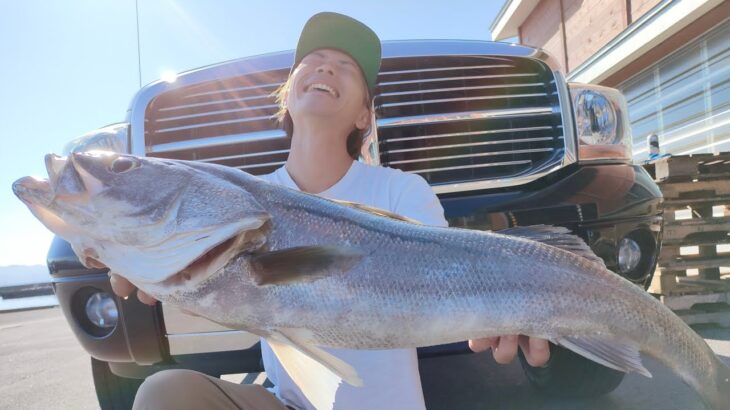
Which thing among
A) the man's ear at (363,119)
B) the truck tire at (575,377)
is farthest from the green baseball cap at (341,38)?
the truck tire at (575,377)

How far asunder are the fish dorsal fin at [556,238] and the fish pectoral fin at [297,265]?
55 cm

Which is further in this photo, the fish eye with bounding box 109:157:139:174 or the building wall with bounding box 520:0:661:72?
the building wall with bounding box 520:0:661:72

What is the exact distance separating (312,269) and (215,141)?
1.77 meters

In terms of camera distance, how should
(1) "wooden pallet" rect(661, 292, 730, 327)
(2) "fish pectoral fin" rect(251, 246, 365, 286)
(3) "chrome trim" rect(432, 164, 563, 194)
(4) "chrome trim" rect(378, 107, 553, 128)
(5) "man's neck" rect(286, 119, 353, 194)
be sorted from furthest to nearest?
1. (1) "wooden pallet" rect(661, 292, 730, 327)
2. (4) "chrome trim" rect(378, 107, 553, 128)
3. (3) "chrome trim" rect(432, 164, 563, 194)
4. (5) "man's neck" rect(286, 119, 353, 194)
5. (2) "fish pectoral fin" rect(251, 246, 365, 286)

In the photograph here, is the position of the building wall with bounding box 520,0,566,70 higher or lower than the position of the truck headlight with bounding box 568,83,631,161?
higher

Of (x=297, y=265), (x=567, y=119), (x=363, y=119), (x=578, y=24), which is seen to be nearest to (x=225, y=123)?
(x=363, y=119)

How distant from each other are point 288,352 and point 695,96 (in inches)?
337

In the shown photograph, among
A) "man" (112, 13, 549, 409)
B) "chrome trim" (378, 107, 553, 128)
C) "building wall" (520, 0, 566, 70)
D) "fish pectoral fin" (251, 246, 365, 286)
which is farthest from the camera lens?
"building wall" (520, 0, 566, 70)

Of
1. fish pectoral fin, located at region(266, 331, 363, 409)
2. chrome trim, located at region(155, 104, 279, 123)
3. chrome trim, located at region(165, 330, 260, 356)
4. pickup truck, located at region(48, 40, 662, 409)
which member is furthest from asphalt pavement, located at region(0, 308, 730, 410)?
chrome trim, located at region(155, 104, 279, 123)

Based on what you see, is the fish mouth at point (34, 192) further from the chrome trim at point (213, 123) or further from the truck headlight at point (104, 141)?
the chrome trim at point (213, 123)

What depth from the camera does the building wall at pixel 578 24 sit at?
29.0 feet

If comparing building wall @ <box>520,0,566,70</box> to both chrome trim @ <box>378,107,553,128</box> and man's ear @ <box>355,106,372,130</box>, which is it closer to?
chrome trim @ <box>378,107,553,128</box>

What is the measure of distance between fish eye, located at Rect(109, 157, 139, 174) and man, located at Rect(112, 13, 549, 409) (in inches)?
16.1

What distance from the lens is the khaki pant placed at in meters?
1.55
